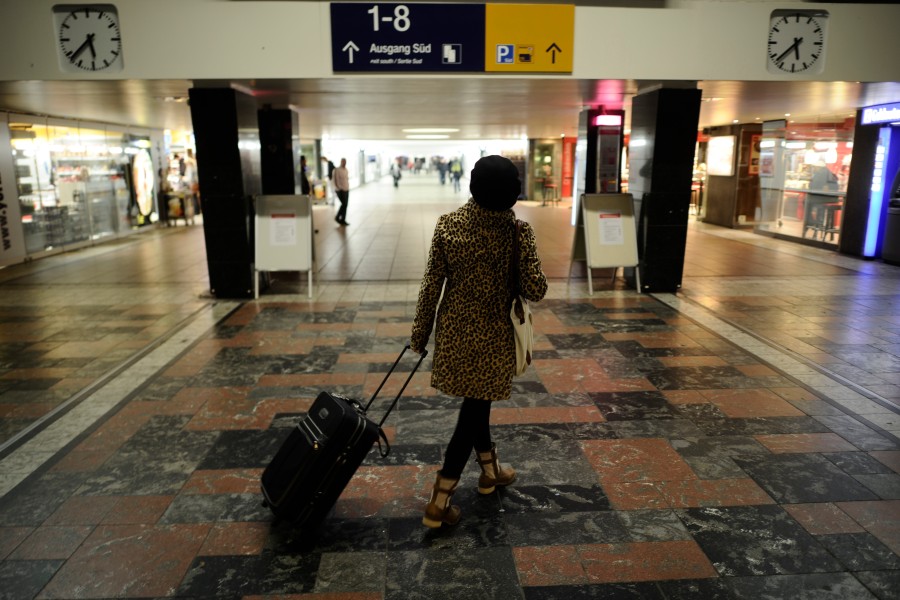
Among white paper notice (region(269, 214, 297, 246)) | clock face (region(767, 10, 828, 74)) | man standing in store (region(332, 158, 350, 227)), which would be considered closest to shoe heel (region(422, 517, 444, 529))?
white paper notice (region(269, 214, 297, 246))

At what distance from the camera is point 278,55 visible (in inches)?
236

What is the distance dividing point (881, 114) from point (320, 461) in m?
11.0

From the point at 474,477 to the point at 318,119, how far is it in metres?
11.1

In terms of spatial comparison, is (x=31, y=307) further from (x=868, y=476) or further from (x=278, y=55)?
(x=868, y=476)

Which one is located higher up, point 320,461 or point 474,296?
point 474,296

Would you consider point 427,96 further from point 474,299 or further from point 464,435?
point 464,435

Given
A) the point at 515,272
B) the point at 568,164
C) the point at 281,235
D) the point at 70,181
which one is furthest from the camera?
the point at 568,164

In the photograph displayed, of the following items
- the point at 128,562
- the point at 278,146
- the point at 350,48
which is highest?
the point at 350,48

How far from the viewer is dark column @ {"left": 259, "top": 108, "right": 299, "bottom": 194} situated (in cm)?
1038

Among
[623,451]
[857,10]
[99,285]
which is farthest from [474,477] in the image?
[99,285]

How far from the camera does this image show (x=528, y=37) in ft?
19.7

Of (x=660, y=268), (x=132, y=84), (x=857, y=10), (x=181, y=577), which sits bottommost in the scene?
(x=181, y=577)

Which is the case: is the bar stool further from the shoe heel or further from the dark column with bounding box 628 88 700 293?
the shoe heel

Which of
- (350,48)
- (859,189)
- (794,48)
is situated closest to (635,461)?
(350,48)
